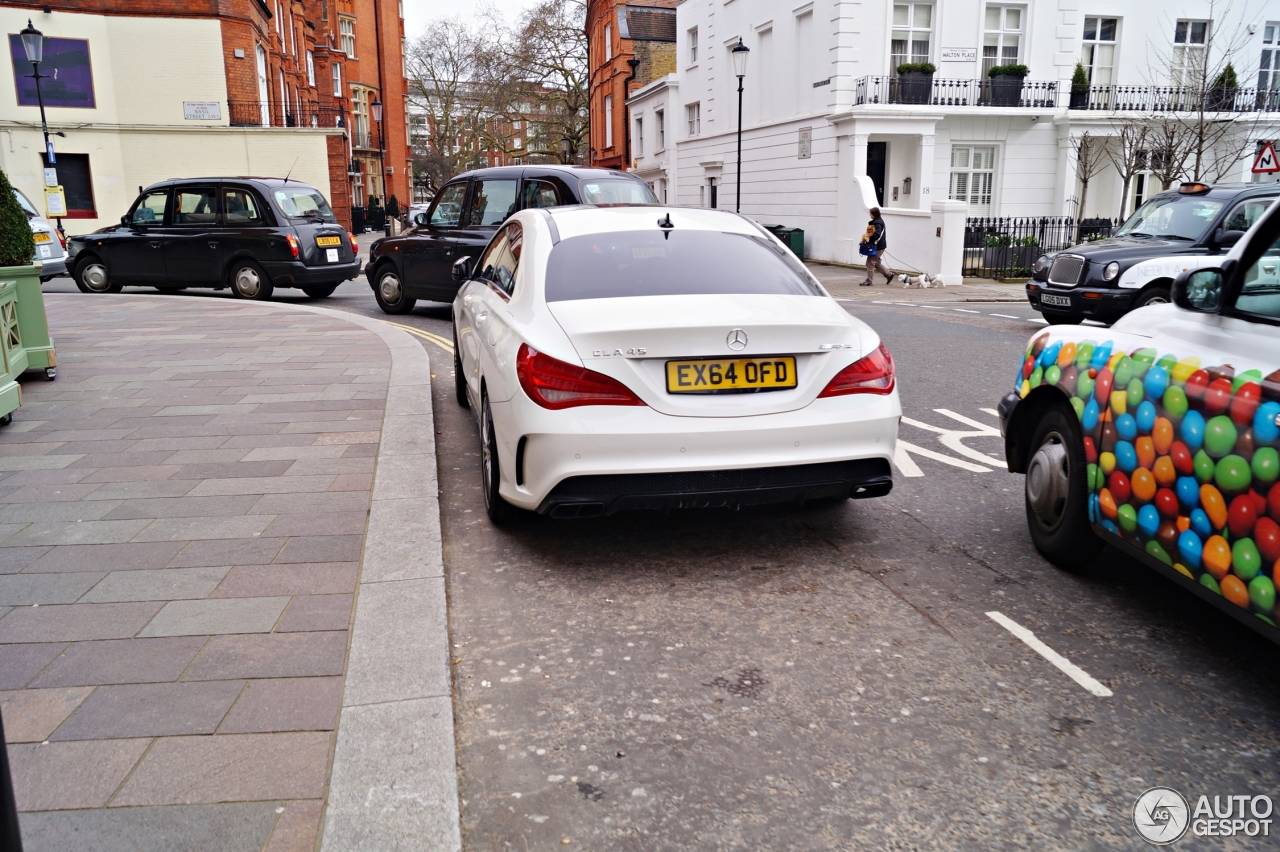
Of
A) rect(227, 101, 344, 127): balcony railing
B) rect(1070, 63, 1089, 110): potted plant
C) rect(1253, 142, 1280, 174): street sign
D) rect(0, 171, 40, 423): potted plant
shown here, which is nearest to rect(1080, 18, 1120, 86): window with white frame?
rect(1070, 63, 1089, 110): potted plant

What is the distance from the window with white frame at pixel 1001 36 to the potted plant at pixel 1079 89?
1.71m

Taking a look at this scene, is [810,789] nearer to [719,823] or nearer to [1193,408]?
[719,823]

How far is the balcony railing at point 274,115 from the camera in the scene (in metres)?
36.5

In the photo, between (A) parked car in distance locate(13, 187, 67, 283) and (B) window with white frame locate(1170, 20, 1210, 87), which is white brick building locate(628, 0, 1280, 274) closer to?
(B) window with white frame locate(1170, 20, 1210, 87)

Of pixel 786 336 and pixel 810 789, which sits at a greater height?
pixel 786 336

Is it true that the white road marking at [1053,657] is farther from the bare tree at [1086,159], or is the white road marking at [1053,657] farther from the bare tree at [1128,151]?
the bare tree at [1086,159]

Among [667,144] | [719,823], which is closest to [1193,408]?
[719,823]

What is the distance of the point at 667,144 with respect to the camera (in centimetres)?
4300

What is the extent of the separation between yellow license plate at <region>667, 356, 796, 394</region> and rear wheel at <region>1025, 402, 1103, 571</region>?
3.79 feet

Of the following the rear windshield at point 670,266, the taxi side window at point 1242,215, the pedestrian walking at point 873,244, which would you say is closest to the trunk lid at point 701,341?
the rear windshield at point 670,266

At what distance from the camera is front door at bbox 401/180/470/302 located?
13.2 metres

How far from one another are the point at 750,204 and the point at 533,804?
33.4m

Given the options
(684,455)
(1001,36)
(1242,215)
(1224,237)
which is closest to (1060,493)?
(684,455)

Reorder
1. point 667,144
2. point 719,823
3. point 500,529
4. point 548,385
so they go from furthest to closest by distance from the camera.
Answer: point 667,144
point 500,529
point 548,385
point 719,823
